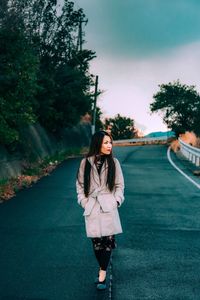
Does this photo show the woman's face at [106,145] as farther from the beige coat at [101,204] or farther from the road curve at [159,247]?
the road curve at [159,247]

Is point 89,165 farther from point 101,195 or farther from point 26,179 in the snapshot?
point 26,179

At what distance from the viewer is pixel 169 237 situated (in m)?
7.79

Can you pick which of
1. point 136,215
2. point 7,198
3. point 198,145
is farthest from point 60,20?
point 136,215

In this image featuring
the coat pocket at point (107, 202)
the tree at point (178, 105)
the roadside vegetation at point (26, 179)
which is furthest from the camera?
the tree at point (178, 105)

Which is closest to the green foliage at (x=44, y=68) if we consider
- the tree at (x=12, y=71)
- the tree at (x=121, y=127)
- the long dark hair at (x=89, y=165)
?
the tree at (x=12, y=71)

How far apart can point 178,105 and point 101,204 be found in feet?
188

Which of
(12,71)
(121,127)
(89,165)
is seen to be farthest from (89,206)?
(121,127)

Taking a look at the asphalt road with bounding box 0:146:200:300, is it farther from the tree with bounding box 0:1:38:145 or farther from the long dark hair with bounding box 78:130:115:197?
the tree with bounding box 0:1:38:145

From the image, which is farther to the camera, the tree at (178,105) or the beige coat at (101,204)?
the tree at (178,105)

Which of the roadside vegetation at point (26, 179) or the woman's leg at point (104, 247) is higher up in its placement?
the woman's leg at point (104, 247)

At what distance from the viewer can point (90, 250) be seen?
6.93 meters

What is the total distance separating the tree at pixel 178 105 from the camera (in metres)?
58.4

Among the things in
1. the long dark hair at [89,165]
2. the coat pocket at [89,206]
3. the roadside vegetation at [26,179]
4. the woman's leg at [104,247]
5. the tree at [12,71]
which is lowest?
the roadside vegetation at [26,179]

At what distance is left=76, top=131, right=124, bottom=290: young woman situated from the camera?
5.13m
